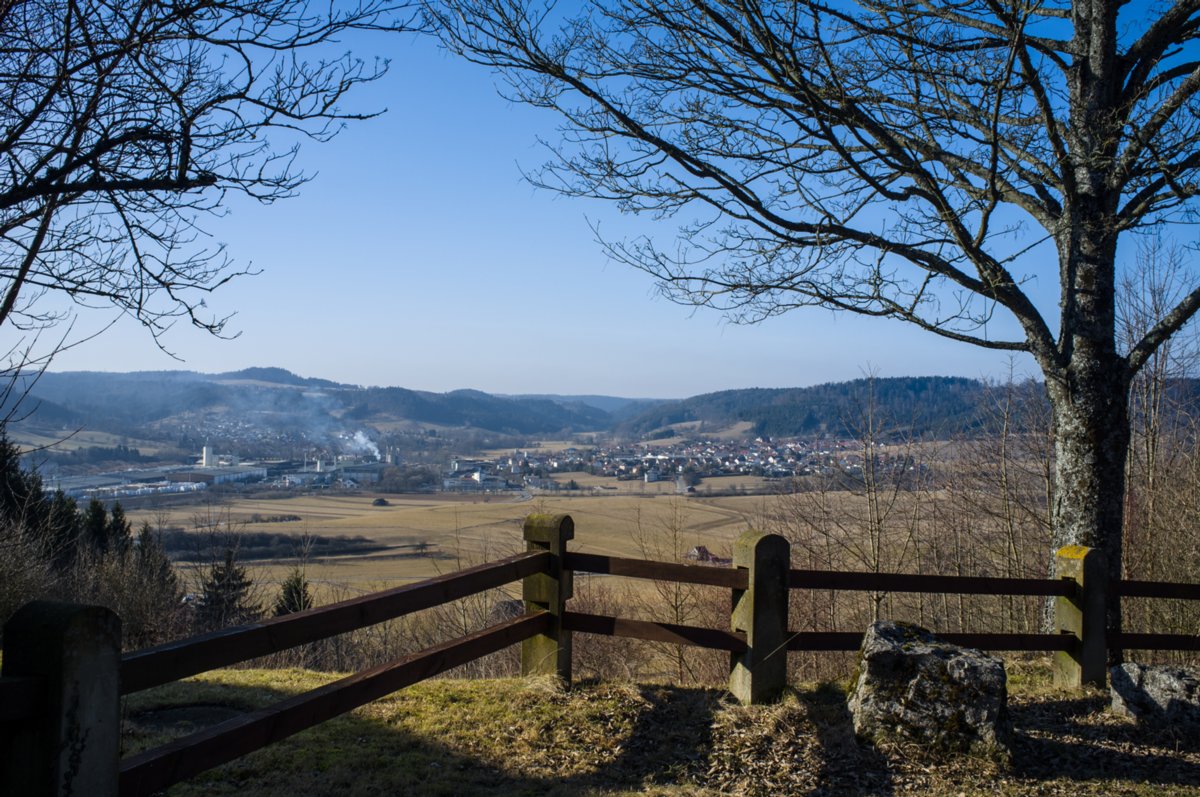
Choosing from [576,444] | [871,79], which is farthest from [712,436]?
[871,79]

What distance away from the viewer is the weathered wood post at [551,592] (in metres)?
7.11

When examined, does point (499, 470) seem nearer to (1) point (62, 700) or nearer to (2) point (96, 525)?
(2) point (96, 525)

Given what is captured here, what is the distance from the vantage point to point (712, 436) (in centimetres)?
9431

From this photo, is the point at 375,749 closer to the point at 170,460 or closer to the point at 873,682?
the point at 873,682

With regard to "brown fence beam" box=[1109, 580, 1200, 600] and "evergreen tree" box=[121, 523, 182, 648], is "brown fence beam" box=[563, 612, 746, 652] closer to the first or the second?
"brown fence beam" box=[1109, 580, 1200, 600]

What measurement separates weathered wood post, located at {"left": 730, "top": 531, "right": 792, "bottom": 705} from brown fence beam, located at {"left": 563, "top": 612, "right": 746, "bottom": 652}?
0.13 m

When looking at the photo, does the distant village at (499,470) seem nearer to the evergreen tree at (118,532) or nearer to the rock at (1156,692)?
the evergreen tree at (118,532)

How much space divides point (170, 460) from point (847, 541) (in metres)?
55.3

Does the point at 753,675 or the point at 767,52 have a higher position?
the point at 767,52

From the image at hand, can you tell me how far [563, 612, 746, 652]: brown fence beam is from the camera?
6934 millimetres

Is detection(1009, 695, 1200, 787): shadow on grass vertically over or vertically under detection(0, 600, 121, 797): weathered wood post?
under

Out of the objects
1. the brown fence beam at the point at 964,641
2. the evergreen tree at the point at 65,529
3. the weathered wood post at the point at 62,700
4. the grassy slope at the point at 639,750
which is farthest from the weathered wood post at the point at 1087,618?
the evergreen tree at the point at 65,529

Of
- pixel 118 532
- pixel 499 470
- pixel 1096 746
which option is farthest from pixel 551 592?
pixel 499 470

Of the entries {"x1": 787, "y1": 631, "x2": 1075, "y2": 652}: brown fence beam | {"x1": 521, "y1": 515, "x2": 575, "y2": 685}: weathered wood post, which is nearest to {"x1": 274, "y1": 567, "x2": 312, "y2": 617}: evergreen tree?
{"x1": 521, "y1": 515, "x2": 575, "y2": 685}: weathered wood post
